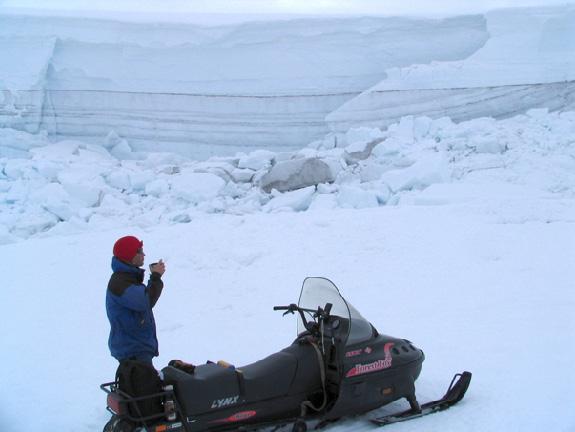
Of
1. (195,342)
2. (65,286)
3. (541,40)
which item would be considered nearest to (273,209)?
(65,286)

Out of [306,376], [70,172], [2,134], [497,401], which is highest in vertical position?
[2,134]

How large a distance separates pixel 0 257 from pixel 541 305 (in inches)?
214

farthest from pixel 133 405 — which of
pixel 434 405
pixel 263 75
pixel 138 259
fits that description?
pixel 263 75

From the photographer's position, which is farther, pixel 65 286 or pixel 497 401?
pixel 65 286

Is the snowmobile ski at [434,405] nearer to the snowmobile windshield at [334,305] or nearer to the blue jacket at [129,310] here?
the snowmobile windshield at [334,305]

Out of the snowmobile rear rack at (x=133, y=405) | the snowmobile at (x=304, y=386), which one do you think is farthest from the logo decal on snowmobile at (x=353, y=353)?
the snowmobile rear rack at (x=133, y=405)

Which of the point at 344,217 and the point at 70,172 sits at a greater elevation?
the point at 70,172

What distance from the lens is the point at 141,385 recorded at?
2480 mm

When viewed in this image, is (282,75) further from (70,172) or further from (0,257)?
(0,257)

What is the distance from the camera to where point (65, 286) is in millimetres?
5555

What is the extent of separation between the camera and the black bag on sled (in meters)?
2.45

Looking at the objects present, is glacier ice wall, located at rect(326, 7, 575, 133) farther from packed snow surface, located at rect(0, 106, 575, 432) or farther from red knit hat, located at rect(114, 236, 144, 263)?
red knit hat, located at rect(114, 236, 144, 263)

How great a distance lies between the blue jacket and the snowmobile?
0.15 meters

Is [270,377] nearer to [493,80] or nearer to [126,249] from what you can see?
[126,249]
